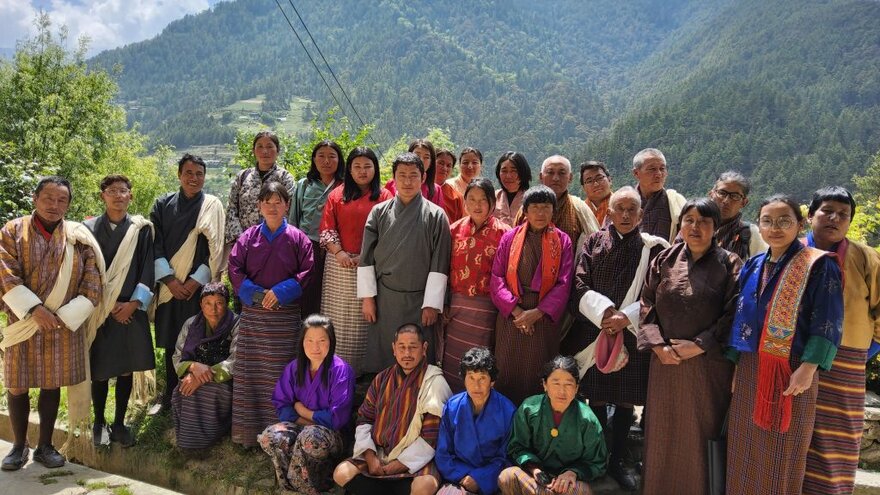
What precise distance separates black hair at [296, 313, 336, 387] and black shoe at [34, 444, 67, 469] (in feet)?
6.08

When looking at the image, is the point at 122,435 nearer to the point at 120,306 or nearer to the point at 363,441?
the point at 120,306

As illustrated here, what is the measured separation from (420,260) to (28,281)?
8.85 feet

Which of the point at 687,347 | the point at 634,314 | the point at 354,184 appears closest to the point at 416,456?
the point at 634,314

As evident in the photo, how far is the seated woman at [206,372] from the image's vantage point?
14.5 ft

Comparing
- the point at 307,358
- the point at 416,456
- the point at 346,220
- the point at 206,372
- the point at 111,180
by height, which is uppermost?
the point at 111,180

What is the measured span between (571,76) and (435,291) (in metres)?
131

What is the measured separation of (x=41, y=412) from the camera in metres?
4.34

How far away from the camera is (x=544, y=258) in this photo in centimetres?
388

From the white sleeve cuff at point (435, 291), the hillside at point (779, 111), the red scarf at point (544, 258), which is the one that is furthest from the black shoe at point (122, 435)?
the hillside at point (779, 111)

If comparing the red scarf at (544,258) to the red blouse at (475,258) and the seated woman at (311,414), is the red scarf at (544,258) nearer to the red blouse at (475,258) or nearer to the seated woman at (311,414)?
the red blouse at (475,258)

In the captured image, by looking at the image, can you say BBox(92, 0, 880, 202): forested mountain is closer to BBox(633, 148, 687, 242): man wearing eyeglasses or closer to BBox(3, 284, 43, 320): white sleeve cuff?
BBox(3, 284, 43, 320): white sleeve cuff

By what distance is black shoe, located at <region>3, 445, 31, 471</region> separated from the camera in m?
4.23

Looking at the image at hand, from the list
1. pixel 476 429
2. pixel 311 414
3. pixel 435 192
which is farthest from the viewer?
pixel 435 192

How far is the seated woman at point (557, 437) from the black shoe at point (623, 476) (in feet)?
1.72
